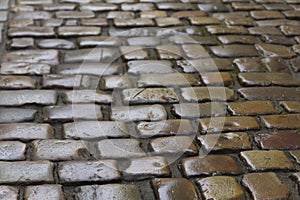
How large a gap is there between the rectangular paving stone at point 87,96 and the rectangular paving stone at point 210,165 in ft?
2.06

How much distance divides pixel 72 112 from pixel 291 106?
107 centimetres

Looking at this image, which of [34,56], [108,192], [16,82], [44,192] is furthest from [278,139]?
[34,56]

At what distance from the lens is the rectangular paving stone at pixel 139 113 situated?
2539 mm

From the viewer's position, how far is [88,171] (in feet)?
7.00

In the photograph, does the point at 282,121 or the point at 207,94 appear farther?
the point at 207,94

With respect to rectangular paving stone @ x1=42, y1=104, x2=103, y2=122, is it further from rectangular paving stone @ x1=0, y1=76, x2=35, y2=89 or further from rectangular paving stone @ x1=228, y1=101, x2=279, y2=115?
rectangular paving stone @ x1=228, y1=101, x2=279, y2=115

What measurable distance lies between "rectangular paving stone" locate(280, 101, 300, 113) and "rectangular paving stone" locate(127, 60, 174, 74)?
2.14ft

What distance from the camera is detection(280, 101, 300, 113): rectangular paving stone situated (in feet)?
8.68

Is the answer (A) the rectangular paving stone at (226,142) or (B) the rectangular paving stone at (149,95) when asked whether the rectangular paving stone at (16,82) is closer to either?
(B) the rectangular paving stone at (149,95)

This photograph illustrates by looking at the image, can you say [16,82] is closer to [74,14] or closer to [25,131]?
[25,131]

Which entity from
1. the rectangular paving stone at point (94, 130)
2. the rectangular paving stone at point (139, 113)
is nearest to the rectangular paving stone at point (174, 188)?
the rectangular paving stone at point (94, 130)

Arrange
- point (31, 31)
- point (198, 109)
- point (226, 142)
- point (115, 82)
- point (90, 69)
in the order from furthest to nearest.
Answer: point (31, 31), point (90, 69), point (115, 82), point (198, 109), point (226, 142)

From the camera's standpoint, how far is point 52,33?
11.0 feet

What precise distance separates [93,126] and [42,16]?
1.43 m
